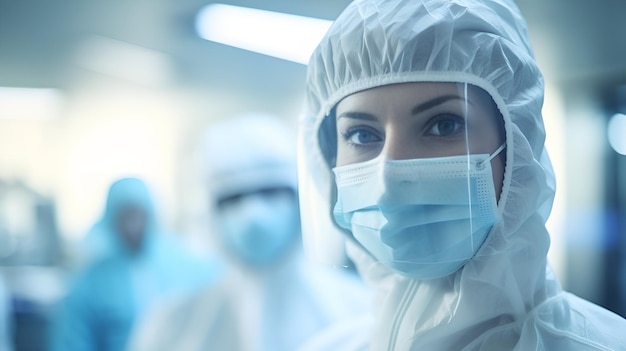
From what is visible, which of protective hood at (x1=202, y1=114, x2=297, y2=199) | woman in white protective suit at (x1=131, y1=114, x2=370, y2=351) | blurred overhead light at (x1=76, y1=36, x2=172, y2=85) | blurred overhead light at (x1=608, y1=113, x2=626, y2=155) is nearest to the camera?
blurred overhead light at (x1=608, y1=113, x2=626, y2=155)

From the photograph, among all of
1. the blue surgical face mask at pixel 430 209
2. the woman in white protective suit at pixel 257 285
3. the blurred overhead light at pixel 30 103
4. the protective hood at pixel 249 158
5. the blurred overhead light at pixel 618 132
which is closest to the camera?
the blue surgical face mask at pixel 430 209

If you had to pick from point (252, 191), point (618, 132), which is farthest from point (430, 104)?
point (252, 191)

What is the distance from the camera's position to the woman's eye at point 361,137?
82 cm

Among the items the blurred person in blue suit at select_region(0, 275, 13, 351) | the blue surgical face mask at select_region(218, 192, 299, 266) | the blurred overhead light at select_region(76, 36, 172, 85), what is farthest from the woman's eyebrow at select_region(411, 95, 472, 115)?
the blurred person in blue suit at select_region(0, 275, 13, 351)

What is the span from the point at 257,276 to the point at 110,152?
1063 mm

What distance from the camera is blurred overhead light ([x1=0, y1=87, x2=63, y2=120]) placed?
75.7 inches

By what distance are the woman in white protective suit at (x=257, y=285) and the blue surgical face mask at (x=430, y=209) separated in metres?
0.86

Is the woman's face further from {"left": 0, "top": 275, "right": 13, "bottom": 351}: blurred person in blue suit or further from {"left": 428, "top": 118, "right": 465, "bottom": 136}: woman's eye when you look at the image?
{"left": 0, "top": 275, "right": 13, "bottom": 351}: blurred person in blue suit

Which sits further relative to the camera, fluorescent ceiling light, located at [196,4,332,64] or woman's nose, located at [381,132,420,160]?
fluorescent ceiling light, located at [196,4,332,64]

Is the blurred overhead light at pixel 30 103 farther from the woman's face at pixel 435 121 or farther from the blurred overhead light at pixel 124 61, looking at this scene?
the woman's face at pixel 435 121

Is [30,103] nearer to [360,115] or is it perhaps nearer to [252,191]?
[252,191]

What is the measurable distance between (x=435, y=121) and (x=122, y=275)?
1.66 metres

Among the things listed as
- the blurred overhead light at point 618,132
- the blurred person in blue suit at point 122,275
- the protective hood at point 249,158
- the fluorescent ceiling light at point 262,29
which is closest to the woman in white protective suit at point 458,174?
the fluorescent ceiling light at point 262,29

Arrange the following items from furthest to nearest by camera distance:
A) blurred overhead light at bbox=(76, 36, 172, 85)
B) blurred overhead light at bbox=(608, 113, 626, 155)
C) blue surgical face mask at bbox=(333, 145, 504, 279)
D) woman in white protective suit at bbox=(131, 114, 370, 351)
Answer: blurred overhead light at bbox=(76, 36, 172, 85)
woman in white protective suit at bbox=(131, 114, 370, 351)
blurred overhead light at bbox=(608, 113, 626, 155)
blue surgical face mask at bbox=(333, 145, 504, 279)
